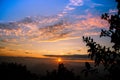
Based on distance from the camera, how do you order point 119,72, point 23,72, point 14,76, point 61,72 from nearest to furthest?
1. point 119,72
2. point 61,72
3. point 14,76
4. point 23,72

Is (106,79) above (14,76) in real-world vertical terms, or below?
above

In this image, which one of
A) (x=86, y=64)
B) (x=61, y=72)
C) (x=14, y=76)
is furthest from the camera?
(x=14, y=76)

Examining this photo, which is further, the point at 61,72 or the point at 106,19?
the point at 61,72

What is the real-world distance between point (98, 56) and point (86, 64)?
0.93 meters

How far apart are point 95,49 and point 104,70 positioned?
4.37 ft

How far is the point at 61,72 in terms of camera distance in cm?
2300

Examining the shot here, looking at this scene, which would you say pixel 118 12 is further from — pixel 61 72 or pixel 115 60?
pixel 61 72

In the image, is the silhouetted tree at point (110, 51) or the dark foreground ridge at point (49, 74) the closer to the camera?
the silhouetted tree at point (110, 51)

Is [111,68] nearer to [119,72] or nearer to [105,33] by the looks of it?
[119,72]

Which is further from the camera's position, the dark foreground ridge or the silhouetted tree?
the dark foreground ridge

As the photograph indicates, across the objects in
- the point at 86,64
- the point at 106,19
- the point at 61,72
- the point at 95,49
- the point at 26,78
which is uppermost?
the point at 106,19

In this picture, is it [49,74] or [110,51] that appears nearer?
[110,51]

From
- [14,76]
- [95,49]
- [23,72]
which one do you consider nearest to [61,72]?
[95,49]

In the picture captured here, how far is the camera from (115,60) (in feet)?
38.0
